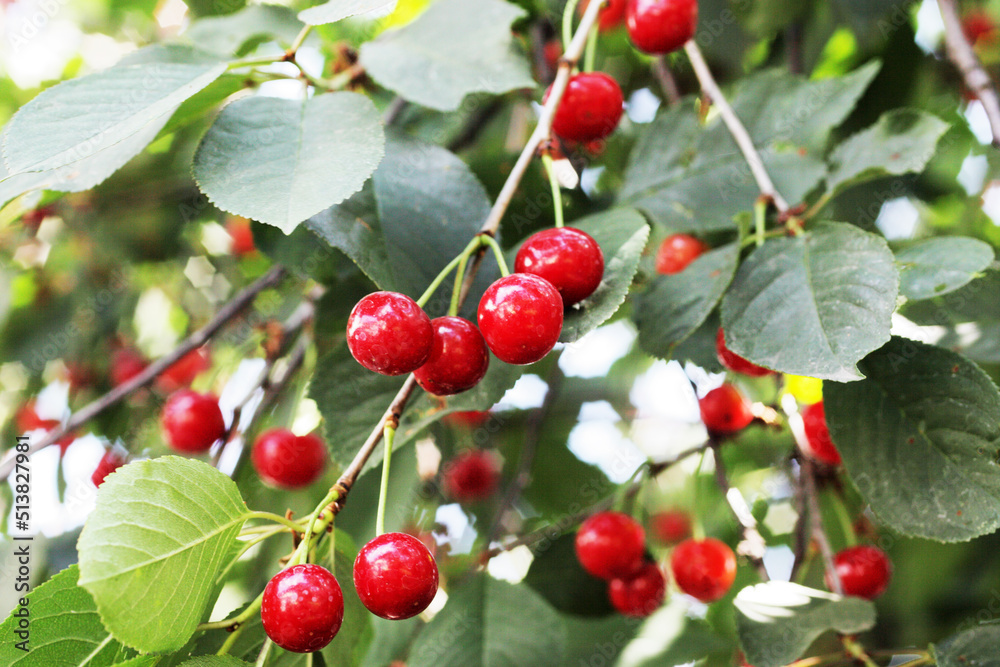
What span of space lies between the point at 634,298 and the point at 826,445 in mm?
491

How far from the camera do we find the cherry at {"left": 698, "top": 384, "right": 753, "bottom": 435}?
1644 millimetres

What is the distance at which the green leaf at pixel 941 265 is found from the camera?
1.01 m

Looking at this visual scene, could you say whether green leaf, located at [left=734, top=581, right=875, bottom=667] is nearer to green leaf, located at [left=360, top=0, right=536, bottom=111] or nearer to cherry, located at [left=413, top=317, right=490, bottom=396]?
cherry, located at [left=413, top=317, right=490, bottom=396]

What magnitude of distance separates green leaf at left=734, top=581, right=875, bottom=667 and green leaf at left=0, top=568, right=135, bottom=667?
33.9 inches

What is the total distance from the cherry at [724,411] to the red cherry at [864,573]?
35 centimetres

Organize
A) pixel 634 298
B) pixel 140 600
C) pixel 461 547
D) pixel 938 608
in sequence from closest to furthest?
pixel 140 600 < pixel 634 298 < pixel 938 608 < pixel 461 547

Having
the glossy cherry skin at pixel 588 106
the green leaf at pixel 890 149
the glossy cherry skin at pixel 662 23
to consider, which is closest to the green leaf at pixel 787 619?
the green leaf at pixel 890 149

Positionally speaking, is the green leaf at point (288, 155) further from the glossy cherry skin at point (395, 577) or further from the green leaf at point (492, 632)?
the green leaf at point (492, 632)

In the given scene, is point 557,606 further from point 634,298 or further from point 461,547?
point 634,298

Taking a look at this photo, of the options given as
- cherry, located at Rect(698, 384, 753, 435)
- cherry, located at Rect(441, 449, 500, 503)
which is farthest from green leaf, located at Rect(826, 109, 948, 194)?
cherry, located at Rect(441, 449, 500, 503)

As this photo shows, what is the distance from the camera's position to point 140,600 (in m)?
0.72

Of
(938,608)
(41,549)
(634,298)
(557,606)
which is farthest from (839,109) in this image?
(41,549)

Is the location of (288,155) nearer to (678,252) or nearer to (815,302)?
(815,302)

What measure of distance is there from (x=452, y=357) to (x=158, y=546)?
363mm
